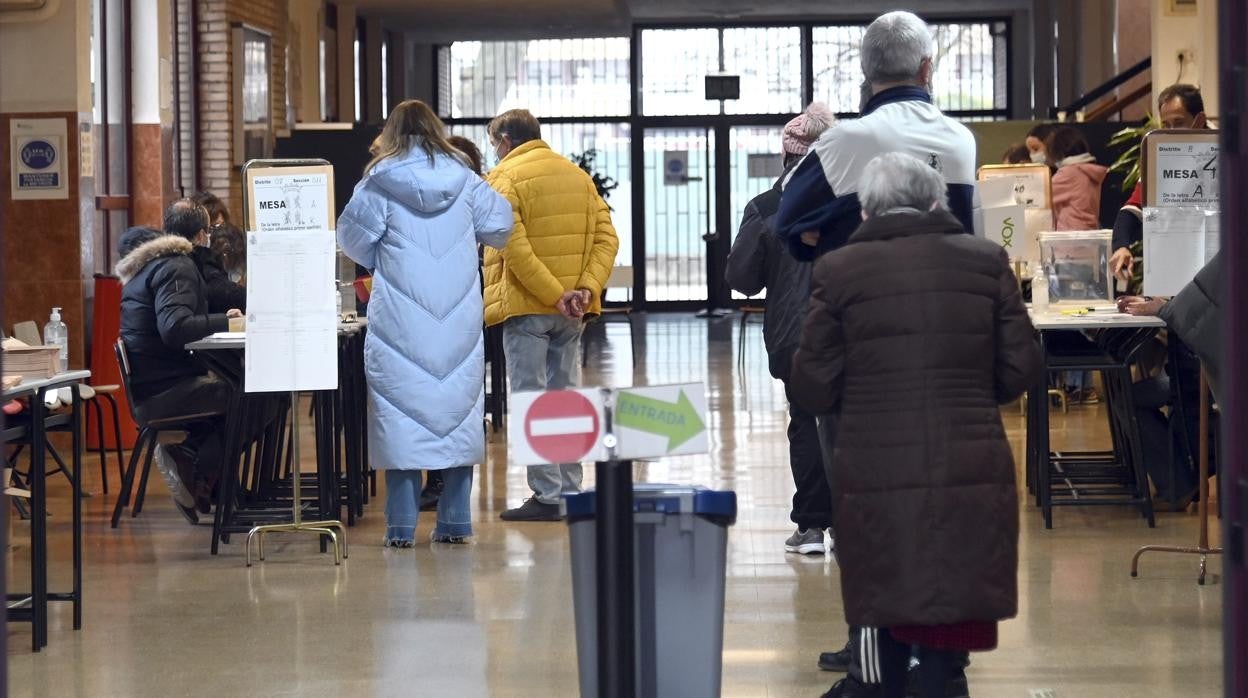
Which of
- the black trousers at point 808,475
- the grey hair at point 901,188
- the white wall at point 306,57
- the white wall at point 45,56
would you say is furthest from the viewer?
the white wall at point 306,57

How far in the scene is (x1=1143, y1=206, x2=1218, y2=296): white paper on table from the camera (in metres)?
5.74

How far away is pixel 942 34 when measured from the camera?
19.4m

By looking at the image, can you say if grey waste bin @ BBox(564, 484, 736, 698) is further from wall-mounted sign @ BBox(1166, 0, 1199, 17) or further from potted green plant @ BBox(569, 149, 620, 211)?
potted green plant @ BBox(569, 149, 620, 211)

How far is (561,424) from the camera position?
2.74 meters

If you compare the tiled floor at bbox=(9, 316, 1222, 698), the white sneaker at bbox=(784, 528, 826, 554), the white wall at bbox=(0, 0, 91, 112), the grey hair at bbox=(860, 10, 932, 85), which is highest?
the white wall at bbox=(0, 0, 91, 112)

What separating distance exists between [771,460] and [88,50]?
4.51 metres

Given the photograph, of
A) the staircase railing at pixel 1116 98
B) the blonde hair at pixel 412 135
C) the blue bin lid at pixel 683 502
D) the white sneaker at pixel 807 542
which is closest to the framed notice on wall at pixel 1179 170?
the white sneaker at pixel 807 542

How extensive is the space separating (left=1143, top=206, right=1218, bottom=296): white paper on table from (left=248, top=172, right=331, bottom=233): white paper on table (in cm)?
285

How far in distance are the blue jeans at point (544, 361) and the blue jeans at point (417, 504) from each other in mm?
550

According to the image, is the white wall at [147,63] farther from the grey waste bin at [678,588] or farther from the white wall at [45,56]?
the grey waste bin at [678,588]

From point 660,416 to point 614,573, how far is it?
0.88 ft

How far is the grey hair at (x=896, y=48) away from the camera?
3.90 m

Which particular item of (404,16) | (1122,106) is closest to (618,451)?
(1122,106)

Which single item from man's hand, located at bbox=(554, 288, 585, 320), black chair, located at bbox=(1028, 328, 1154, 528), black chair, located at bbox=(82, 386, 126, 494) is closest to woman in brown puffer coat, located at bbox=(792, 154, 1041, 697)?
black chair, located at bbox=(1028, 328, 1154, 528)
